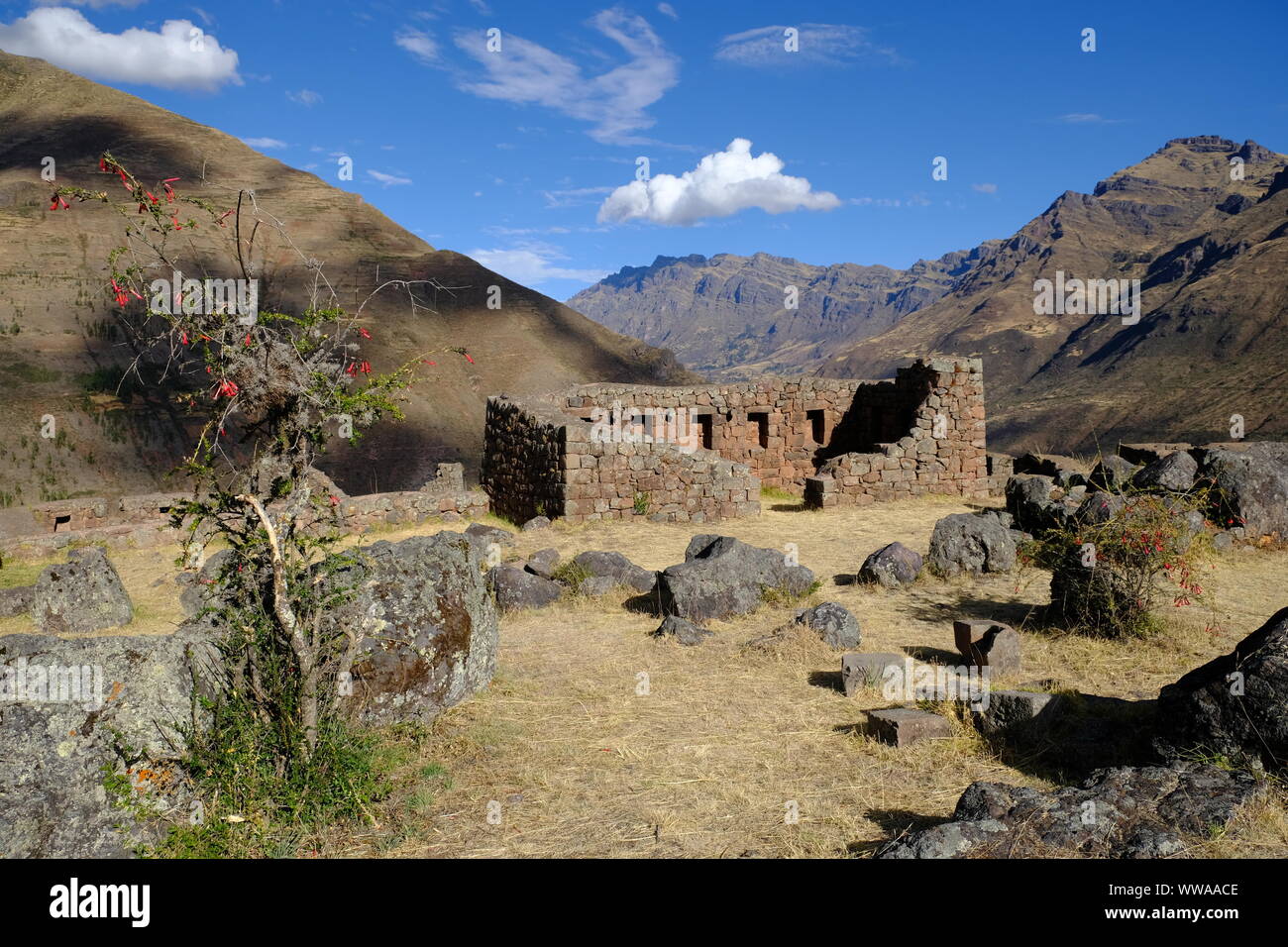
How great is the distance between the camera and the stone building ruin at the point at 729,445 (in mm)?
14195

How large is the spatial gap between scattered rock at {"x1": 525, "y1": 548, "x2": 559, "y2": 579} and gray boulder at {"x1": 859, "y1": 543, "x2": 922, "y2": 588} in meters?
3.58

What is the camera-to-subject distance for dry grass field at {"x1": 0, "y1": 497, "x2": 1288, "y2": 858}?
4.37m

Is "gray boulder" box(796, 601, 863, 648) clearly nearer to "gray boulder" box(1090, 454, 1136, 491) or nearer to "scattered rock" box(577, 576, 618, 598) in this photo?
"scattered rock" box(577, 576, 618, 598)

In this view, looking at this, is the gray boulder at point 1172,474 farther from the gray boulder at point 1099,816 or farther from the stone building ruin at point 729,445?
the gray boulder at point 1099,816

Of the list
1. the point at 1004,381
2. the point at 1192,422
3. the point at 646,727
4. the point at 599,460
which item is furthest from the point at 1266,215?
the point at 646,727

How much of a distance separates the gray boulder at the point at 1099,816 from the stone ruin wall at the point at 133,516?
11941 mm

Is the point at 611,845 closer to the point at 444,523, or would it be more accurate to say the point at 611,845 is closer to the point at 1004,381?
the point at 444,523

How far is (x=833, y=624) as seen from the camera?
759 centimetres

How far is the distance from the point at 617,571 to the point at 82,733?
625 cm

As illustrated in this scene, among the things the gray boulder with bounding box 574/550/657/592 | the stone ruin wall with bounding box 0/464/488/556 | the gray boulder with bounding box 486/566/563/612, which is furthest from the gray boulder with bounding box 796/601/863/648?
the stone ruin wall with bounding box 0/464/488/556

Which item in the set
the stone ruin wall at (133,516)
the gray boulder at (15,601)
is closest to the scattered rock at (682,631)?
the stone ruin wall at (133,516)
